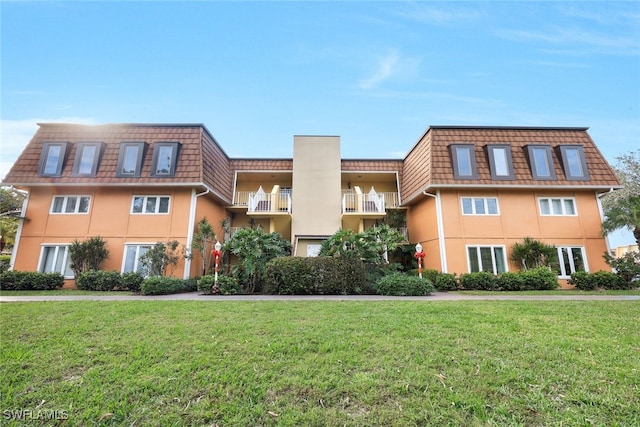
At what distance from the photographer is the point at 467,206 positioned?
45.8 ft

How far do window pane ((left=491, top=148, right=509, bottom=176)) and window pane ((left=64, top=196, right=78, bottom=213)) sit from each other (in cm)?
2101

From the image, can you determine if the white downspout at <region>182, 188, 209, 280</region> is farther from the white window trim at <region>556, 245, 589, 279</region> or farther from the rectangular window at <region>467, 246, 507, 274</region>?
the white window trim at <region>556, 245, 589, 279</region>

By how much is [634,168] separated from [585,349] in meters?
26.1

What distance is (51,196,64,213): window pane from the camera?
13539 mm

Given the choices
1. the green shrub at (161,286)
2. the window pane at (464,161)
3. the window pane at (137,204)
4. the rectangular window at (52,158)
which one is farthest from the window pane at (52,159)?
the window pane at (464,161)

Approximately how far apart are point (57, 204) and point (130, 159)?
4172mm

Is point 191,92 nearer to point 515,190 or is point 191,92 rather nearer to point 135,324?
point 135,324

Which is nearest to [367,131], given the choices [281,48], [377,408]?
[281,48]

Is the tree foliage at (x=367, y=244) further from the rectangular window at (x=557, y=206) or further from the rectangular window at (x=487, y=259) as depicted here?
the rectangular window at (x=557, y=206)

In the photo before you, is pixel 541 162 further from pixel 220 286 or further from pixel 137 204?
pixel 137 204

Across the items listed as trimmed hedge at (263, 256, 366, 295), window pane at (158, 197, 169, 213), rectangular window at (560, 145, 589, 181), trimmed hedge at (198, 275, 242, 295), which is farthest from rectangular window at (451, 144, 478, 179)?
window pane at (158, 197, 169, 213)

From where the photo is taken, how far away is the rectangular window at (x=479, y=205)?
13859mm

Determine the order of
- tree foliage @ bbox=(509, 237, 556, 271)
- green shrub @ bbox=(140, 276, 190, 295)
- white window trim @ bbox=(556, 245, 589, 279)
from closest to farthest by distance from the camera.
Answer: green shrub @ bbox=(140, 276, 190, 295), tree foliage @ bbox=(509, 237, 556, 271), white window trim @ bbox=(556, 245, 589, 279)

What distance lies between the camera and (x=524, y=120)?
15391mm
